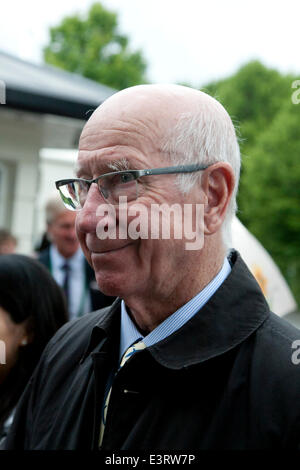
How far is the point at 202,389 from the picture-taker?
5.16ft

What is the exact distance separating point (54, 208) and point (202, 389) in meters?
4.10

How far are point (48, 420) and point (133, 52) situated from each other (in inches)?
1405

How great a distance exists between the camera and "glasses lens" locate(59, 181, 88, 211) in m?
1.81

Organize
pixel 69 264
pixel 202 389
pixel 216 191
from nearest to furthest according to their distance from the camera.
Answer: pixel 202 389, pixel 216 191, pixel 69 264

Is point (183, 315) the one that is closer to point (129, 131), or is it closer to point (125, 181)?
point (125, 181)

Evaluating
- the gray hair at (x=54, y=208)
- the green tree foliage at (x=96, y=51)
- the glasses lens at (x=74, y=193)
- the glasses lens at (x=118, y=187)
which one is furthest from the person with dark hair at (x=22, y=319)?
the green tree foliage at (x=96, y=51)

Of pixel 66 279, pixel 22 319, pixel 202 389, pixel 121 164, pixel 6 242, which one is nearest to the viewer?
pixel 202 389

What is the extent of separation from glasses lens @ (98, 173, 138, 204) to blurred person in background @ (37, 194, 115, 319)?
289cm

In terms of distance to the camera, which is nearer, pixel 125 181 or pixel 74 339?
pixel 125 181

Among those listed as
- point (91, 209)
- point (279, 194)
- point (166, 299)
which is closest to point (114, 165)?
point (91, 209)

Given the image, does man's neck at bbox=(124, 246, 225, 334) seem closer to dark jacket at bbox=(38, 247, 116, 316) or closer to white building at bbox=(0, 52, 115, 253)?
dark jacket at bbox=(38, 247, 116, 316)

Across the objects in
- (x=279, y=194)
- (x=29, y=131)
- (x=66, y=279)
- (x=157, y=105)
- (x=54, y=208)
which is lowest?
(x=66, y=279)

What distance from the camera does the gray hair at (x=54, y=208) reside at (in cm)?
542

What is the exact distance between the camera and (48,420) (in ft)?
6.12
